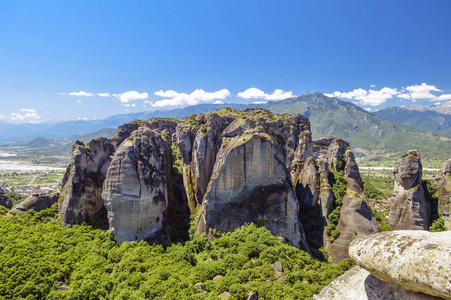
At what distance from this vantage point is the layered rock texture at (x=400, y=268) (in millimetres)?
4016

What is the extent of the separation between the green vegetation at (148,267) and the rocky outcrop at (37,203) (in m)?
6.06

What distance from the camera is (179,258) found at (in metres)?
23.3

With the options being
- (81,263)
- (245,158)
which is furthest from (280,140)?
(81,263)

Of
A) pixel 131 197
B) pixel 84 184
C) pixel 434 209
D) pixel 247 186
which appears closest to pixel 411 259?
pixel 247 186

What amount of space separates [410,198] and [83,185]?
152 feet

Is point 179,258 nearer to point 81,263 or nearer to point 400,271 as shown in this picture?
point 81,263

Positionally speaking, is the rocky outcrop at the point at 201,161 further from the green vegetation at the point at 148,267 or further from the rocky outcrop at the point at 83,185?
the rocky outcrop at the point at 83,185

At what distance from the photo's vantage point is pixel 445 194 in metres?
30.5

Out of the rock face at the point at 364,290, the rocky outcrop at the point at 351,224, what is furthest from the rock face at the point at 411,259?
the rocky outcrop at the point at 351,224

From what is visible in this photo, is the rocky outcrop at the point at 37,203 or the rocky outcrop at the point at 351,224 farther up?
the rocky outcrop at the point at 37,203

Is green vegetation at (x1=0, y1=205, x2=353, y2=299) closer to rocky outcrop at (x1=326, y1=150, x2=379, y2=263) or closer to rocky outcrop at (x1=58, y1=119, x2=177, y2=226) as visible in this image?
rocky outcrop at (x1=58, y1=119, x2=177, y2=226)

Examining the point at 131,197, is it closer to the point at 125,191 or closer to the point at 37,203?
the point at 125,191

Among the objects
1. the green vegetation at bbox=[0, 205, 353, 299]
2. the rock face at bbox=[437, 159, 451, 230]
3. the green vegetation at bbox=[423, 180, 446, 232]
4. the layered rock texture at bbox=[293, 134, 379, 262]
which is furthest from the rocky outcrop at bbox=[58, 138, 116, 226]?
the rock face at bbox=[437, 159, 451, 230]

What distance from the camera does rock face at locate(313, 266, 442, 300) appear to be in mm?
4898
